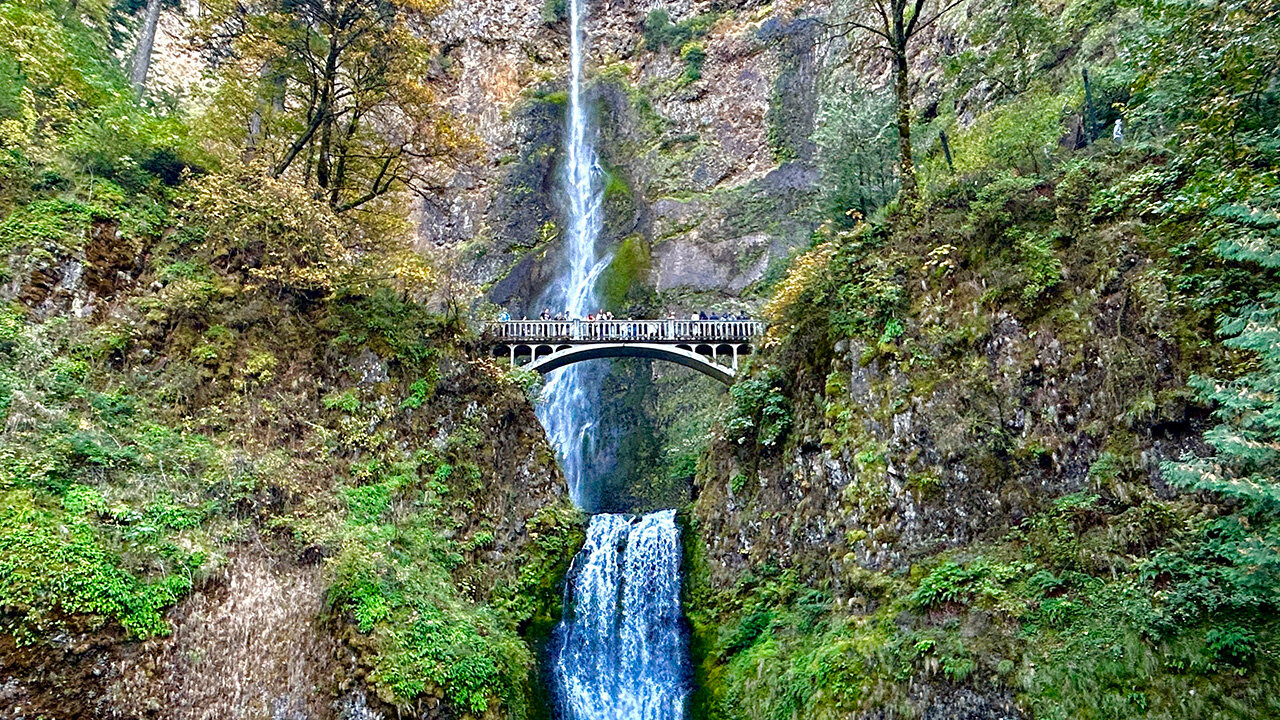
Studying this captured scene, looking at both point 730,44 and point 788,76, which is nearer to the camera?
point 788,76

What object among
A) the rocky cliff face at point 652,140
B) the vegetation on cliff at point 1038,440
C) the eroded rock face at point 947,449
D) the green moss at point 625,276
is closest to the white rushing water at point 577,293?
the green moss at point 625,276

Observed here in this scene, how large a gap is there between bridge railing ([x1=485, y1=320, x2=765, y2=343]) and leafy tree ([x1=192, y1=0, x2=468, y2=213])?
5.35 m

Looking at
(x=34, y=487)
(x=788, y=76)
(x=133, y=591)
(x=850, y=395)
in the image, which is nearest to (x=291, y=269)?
(x=34, y=487)

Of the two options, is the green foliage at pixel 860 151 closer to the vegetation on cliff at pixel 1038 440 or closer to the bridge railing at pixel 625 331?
the vegetation on cliff at pixel 1038 440

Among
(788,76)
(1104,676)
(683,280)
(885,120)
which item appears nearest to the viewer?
(1104,676)

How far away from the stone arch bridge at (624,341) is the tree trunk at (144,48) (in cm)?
1077

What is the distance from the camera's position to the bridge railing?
21.4m

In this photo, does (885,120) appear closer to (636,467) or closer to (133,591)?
(636,467)

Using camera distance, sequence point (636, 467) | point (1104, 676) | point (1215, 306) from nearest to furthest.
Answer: point (1104, 676) → point (1215, 306) → point (636, 467)

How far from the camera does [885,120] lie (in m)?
18.5

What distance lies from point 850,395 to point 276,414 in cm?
1037

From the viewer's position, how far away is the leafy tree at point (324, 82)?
15828mm

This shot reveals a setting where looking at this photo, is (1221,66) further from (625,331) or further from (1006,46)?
(625,331)

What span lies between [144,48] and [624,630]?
1853 cm
